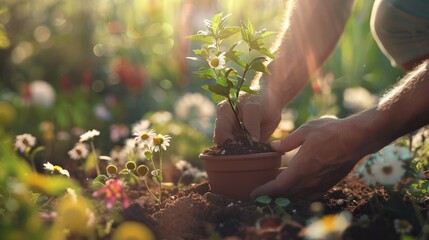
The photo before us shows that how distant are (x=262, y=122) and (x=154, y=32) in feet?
12.4

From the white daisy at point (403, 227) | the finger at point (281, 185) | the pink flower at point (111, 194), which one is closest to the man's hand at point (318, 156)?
the finger at point (281, 185)

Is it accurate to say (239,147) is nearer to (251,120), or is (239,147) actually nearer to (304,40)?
(251,120)

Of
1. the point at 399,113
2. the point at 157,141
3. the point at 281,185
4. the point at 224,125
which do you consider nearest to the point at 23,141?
the point at 157,141

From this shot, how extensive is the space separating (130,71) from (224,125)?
301cm

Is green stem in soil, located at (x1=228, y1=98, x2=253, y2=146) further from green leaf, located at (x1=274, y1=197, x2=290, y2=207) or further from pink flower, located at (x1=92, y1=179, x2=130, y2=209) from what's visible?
pink flower, located at (x1=92, y1=179, x2=130, y2=209)

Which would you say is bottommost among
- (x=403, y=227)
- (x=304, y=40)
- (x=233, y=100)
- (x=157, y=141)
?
(x=403, y=227)

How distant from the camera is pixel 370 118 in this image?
6.26 feet

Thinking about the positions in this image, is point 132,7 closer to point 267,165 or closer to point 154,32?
point 154,32

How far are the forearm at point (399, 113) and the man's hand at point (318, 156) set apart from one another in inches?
1.4

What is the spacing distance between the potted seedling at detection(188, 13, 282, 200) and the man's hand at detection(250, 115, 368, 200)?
5 centimetres

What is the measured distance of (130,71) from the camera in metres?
5.05

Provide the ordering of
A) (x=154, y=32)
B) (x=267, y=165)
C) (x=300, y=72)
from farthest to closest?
(x=154, y=32)
(x=300, y=72)
(x=267, y=165)

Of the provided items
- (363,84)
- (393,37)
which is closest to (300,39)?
(393,37)

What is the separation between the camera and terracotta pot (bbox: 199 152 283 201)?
2.01 metres
